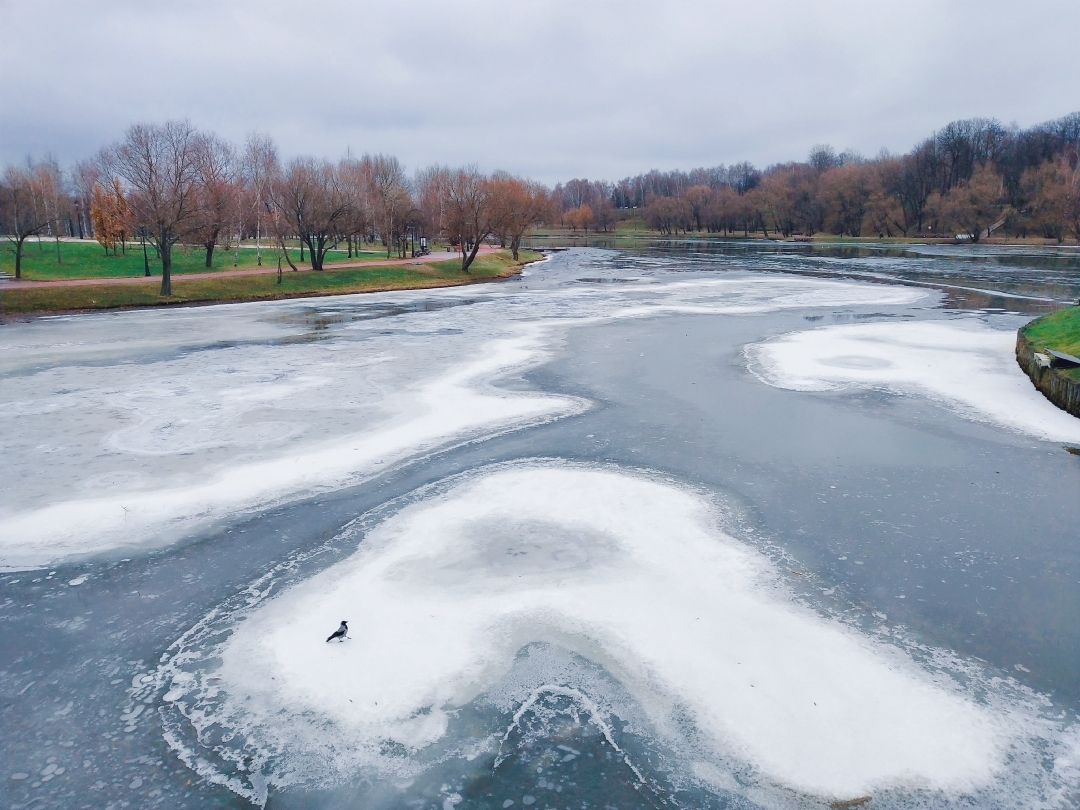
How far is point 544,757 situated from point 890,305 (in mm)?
28578

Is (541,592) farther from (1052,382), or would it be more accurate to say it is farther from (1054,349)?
(1054,349)

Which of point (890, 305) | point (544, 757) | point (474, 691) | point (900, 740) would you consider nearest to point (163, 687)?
point (474, 691)

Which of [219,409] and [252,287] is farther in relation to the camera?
[252,287]

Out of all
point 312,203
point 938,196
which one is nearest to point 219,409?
point 312,203

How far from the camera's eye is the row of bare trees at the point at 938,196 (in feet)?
281

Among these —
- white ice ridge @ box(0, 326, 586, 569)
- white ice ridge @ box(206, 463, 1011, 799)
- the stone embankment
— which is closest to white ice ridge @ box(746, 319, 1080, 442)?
Answer: the stone embankment

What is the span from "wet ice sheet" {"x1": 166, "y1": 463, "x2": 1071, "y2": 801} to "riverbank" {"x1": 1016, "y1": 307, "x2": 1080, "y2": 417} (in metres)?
9.24

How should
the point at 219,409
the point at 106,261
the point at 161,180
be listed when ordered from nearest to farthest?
1. the point at 219,409
2. the point at 161,180
3. the point at 106,261

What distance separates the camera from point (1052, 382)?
1357 cm

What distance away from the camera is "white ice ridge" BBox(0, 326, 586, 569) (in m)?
8.09

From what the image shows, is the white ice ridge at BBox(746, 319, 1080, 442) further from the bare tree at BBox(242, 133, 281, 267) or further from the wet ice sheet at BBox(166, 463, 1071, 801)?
Answer: the bare tree at BBox(242, 133, 281, 267)

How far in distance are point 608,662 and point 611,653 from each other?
13 centimetres

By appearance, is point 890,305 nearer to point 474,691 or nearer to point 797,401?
point 797,401

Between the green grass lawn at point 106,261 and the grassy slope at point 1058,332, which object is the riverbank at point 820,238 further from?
the grassy slope at point 1058,332
